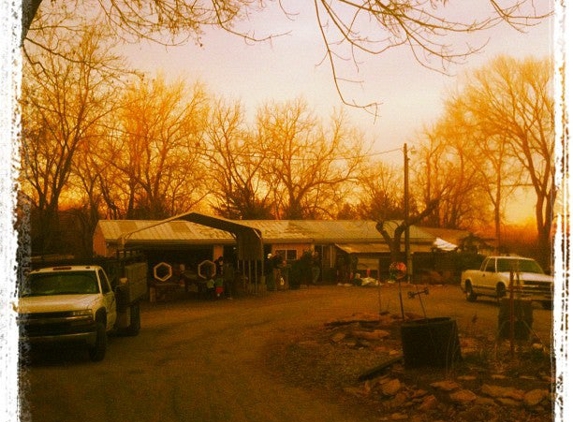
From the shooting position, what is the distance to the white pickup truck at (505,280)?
71.2 feet

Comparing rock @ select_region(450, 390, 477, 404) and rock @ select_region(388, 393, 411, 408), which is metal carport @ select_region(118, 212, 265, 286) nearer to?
rock @ select_region(388, 393, 411, 408)

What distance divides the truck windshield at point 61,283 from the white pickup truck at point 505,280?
1345 cm

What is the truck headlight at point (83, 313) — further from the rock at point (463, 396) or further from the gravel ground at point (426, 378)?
the rock at point (463, 396)

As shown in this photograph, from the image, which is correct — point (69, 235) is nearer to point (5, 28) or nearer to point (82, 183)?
point (82, 183)

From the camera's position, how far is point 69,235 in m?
49.3

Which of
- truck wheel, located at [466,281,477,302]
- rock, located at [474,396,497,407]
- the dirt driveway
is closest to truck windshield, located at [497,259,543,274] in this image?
truck wheel, located at [466,281,477,302]

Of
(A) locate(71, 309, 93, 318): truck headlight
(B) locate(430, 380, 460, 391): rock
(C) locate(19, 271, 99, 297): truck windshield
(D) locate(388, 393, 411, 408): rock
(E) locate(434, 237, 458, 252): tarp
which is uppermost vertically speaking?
(E) locate(434, 237, 458, 252): tarp

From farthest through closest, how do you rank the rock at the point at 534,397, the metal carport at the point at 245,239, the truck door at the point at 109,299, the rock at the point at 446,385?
the metal carport at the point at 245,239 → the truck door at the point at 109,299 → the rock at the point at 446,385 → the rock at the point at 534,397

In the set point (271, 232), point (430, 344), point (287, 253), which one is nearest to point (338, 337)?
point (430, 344)

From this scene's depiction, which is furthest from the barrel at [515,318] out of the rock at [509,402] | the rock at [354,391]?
the rock at [509,402]

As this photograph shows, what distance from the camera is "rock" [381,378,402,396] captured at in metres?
9.02

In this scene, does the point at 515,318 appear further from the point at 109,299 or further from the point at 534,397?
the point at 109,299

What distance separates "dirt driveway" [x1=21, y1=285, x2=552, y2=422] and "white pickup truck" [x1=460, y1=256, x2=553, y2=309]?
0.81 meters

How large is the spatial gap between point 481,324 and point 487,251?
30177mm
